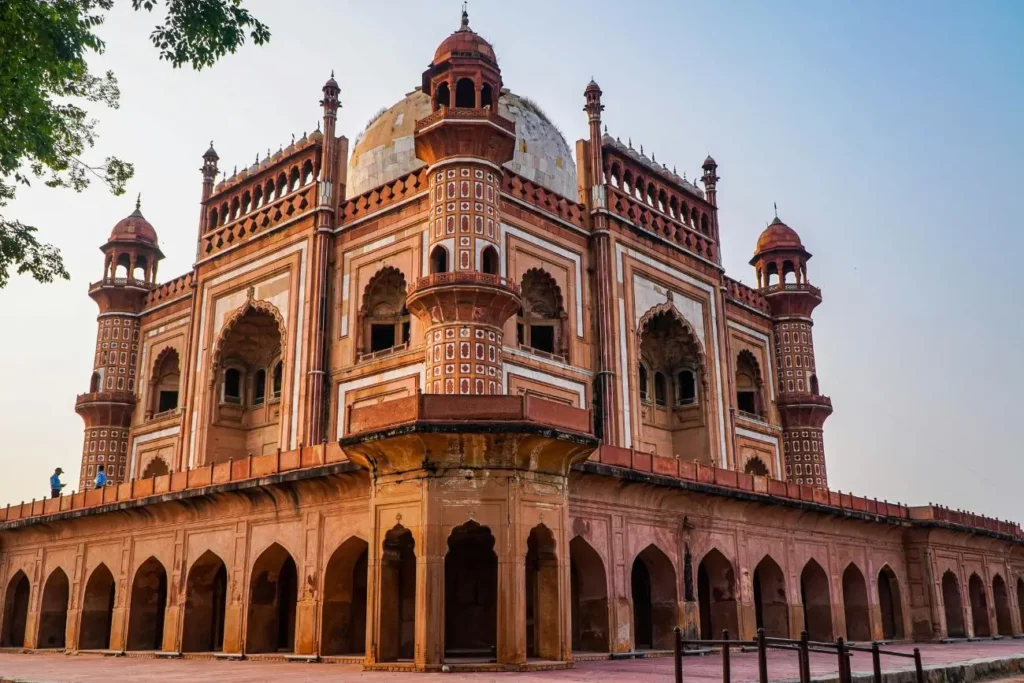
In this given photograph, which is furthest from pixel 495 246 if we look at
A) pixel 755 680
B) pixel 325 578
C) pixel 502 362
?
pixel 755 680

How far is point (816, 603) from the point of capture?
19375mm

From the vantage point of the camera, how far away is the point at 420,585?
36.4 feet

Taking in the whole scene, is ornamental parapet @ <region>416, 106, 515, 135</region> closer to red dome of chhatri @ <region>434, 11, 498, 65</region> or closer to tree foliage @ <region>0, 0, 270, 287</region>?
red dome of chhatri @ <region>434, 11, 498, 65</region>

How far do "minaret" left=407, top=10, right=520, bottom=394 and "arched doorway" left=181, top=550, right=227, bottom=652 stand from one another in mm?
5004

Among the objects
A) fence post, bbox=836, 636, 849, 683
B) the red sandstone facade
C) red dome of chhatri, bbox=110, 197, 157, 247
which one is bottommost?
fence post, bbox=836, 636, 849, 683

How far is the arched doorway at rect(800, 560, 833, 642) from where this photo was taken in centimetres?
1919

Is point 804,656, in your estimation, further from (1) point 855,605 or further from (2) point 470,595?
(1) point 855,605

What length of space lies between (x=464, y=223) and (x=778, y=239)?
14.8 metres

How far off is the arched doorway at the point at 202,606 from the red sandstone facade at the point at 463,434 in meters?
0.05

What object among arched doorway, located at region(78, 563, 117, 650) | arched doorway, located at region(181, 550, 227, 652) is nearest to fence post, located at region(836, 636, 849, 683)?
arched doorway, located at region(181, 550, 227, 652)

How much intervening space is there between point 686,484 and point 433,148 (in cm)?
856

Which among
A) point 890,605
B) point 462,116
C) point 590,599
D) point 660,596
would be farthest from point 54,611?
point 890,605

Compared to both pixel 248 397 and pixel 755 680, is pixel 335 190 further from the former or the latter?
pixel 755 680

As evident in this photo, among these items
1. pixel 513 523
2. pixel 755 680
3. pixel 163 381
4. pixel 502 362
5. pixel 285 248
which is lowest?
pixel 755 680
